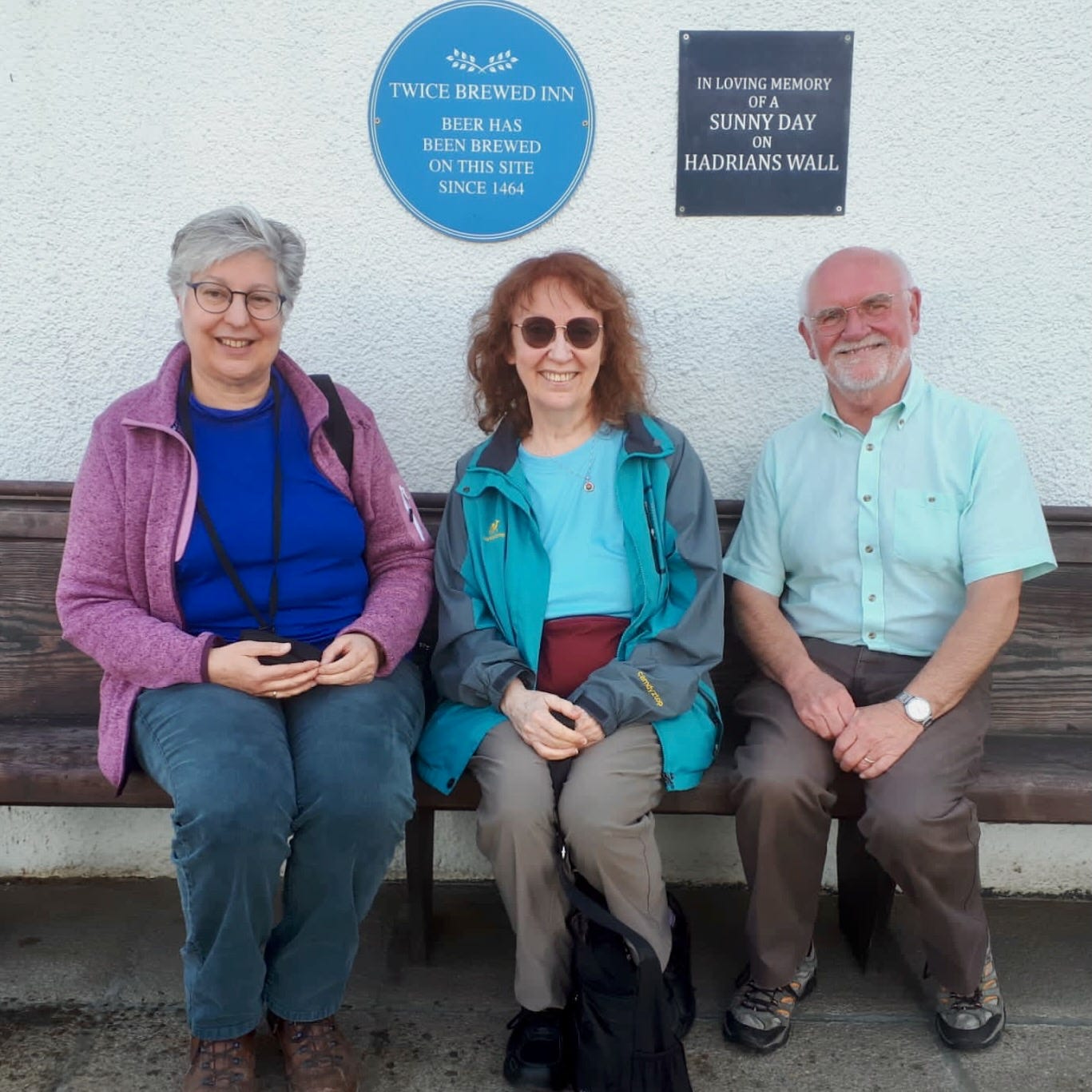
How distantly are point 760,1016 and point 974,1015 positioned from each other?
0.45 meters

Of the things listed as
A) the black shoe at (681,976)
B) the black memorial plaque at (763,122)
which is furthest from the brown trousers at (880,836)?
the black memorial plaque at (763,122)

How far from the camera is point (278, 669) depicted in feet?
7.67

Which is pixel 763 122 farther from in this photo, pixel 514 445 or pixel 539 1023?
pixel 539 1023

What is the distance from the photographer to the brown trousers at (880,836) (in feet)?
7.67

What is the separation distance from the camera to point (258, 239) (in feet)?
8.26

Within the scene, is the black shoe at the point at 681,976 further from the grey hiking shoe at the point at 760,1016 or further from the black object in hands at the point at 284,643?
the black object in hands at the point at 284,643

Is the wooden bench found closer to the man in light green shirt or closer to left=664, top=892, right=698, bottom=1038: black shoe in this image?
the man in light green shirt

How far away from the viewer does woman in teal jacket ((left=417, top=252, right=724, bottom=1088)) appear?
7.61 feet

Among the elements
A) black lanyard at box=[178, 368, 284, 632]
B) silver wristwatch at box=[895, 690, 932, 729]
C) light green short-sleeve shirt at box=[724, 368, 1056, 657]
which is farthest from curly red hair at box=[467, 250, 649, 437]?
silver wristwatch at box=[895, 690, 932, 729]

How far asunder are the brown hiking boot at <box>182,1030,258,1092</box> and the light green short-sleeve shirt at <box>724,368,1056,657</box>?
1.50 m

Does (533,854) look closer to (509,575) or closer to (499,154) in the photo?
(509,575)

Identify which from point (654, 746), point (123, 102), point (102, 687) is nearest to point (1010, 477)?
point (654, 746)

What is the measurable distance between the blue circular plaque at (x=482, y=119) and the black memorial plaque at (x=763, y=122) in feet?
0.93

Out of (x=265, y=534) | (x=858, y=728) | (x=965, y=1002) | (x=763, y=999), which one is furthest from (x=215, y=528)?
(x=965, y=1002)
